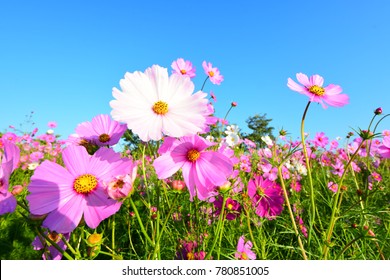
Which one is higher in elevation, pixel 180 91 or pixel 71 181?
pixel 180 91

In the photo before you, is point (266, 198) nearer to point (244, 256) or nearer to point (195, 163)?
point (244, 256)

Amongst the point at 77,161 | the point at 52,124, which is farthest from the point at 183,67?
the point at 52,124

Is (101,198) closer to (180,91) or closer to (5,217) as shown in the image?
(180,91)

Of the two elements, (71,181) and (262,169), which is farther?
(262,169)

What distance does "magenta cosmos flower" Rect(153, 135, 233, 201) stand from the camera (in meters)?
0.55

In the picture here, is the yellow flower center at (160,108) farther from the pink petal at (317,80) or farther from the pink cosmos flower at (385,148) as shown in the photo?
the pink cosmos flower at (385,148)

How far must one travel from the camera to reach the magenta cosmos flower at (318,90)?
767 millimetres

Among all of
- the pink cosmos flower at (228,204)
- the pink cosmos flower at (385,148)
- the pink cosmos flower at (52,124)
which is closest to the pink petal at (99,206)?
the pink cosmos flower at (228,204)

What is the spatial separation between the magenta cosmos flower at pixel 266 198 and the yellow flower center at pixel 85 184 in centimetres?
58

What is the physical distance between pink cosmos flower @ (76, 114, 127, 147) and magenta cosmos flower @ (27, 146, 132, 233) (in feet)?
0.34

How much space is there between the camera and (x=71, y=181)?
0.53 metres
